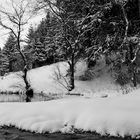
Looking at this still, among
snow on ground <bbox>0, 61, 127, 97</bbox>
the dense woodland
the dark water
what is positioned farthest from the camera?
snow on ground <bbox>0, 61, 127, 97</bbox>

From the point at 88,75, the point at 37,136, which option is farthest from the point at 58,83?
the point at 37,136

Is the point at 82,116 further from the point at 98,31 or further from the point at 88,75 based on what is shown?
the point at 88,75

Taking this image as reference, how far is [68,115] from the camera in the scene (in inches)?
295

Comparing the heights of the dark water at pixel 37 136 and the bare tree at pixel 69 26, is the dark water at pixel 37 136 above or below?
below

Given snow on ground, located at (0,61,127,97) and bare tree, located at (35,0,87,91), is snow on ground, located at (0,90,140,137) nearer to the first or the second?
snow on ground, located at (0,61,127,97)

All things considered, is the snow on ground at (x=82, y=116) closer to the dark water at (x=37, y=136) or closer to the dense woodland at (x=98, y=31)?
the dark water at (x=37, y=136)

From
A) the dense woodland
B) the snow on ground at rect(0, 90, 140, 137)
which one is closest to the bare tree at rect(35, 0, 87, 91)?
the dense woodland

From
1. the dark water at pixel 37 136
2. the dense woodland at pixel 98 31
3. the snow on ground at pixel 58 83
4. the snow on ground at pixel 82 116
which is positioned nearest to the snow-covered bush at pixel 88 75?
the snow on ground at pixel 58 83

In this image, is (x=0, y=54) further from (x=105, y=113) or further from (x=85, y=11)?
(x=105, y=113)

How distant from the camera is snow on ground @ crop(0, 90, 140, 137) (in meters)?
6.51

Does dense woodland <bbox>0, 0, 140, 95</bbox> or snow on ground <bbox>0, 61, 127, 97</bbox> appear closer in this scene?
dense woodland <bbox>0, 0, 140, 95</bbox>

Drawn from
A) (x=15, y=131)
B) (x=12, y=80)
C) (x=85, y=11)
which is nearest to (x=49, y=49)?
(x=12, y=80)

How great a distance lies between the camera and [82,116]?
7223 mm

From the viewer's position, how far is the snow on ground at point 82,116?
21.4 ft
